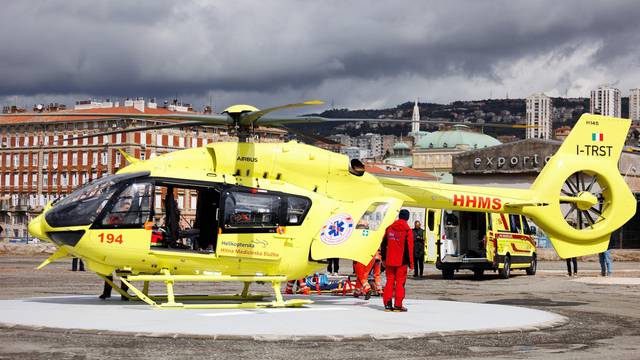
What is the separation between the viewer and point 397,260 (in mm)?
17125

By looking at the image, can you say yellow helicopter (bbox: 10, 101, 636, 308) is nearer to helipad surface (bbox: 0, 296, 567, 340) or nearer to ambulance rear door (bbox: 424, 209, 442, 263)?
helipad surface (bbox: 0, 296, 567, 340)

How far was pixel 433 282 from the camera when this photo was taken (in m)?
29.6

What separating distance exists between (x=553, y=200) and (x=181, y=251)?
8.46m

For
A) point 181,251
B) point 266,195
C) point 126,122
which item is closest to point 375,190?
point 266,195

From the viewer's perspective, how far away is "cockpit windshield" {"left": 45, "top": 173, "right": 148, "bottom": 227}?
16594 mm

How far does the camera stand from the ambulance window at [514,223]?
31.6 m

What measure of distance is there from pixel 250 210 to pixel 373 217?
2.47 m

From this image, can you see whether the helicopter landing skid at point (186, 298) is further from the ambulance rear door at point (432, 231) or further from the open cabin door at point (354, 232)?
the ambulance rear door at point (432, 231)

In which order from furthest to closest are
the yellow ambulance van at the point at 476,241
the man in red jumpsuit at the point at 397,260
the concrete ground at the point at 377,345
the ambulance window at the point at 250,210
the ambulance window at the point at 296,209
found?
1. the yellow ambulance van at the point at 476,241
2. the ambulance window at the point at 296,209
3. the ambulance window at the point at 250,210
4. the man in red jumpsuit at the point at 397,260
5. the concrete ground at the point at 377,345

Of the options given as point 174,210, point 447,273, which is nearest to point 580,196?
point 174,210

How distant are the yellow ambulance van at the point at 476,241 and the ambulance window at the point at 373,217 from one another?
12681mm

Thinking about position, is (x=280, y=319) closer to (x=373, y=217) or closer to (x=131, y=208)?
(x=373, y=217)

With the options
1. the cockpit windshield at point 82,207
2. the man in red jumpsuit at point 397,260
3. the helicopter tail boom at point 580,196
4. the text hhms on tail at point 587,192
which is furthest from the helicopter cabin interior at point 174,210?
the text hhms on tail at point 587,192

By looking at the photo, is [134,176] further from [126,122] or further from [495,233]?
[126,122]
